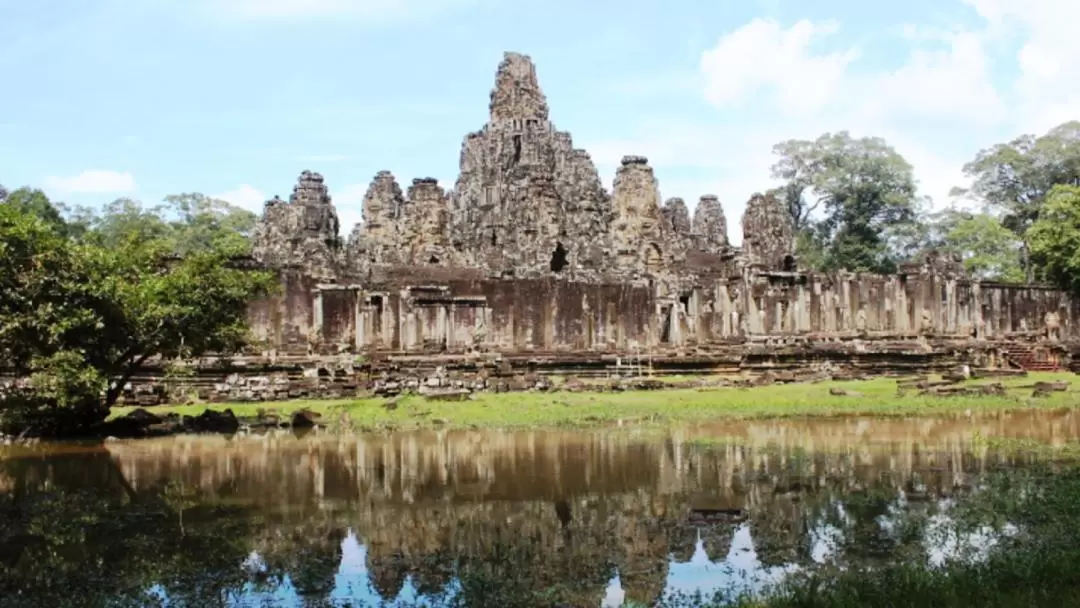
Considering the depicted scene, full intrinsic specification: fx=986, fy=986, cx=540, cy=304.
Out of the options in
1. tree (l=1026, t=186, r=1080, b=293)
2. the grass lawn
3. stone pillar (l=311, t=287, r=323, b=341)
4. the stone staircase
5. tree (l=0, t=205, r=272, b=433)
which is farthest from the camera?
tree (l=1026, t=186, r=1080, b=293)

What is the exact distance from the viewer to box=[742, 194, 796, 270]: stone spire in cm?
4241

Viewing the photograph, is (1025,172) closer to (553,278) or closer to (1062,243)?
(1062,243)

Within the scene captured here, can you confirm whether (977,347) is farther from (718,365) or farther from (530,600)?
(530,600)

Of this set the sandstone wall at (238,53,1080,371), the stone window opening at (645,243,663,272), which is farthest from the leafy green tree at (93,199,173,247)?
the stone window opening at (645,243,663,272)

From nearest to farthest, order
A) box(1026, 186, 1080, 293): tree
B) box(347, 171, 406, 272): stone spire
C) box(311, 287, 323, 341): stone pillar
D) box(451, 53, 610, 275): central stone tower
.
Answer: box(311, 287, 323, 341): stone pillar
box(1026, 186, 1080, 293): tree
box(451, 53, 610, 275): central stone tower
box(347, 171, 406, 272): stone spire

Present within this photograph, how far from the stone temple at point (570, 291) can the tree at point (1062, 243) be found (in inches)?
39.5

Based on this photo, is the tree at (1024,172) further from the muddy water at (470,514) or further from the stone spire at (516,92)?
the muddy water at (470,514)

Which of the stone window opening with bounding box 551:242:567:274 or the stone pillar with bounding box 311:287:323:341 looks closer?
the stone pillar with bounding box 311:287:323:341

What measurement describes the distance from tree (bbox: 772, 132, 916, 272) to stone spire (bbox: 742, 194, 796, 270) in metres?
17.5

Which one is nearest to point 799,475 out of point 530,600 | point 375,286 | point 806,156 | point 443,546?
point 443,546

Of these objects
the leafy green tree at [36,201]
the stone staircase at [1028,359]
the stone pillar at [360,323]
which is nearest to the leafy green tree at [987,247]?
the stone staircase at [1028,359]

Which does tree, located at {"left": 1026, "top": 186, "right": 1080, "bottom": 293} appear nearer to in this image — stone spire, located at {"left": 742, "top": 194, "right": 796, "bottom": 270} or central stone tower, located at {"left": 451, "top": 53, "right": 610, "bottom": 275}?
stone spire, located at {"left": 742, "top": 194, "right": 796, "bottom": 270}

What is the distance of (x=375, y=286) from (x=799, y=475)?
21.4 metres

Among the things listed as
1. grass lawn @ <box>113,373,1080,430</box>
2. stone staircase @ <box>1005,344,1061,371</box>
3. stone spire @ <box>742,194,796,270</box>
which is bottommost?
grass lawn @ <box>113,373,1080,430</box>
